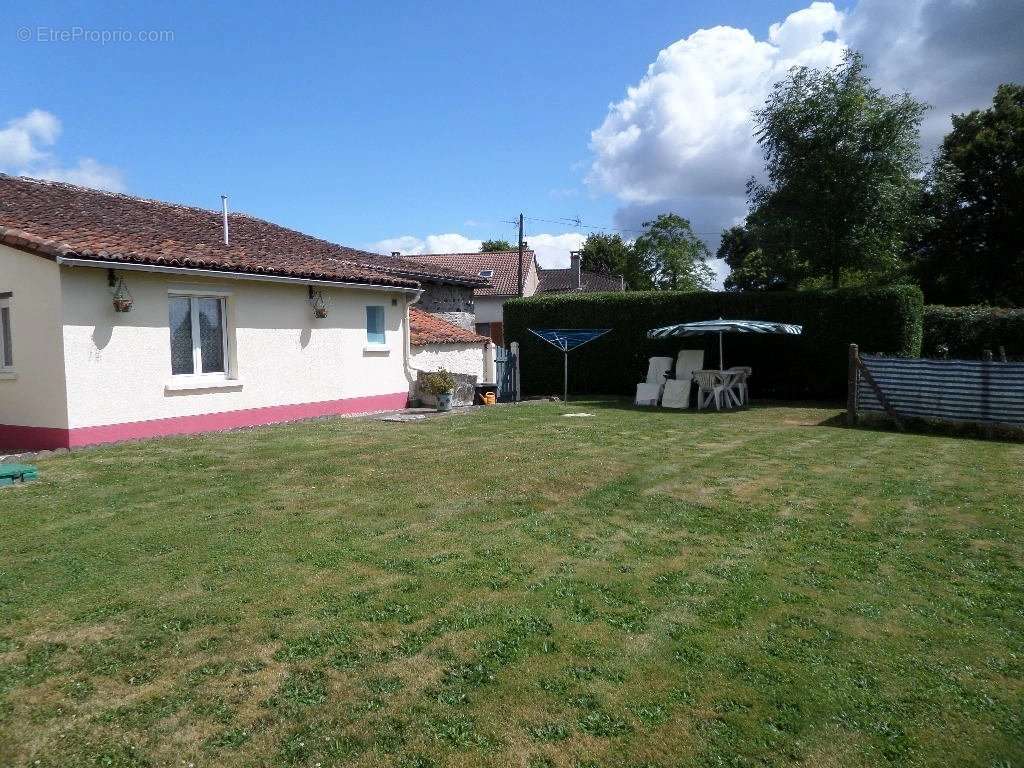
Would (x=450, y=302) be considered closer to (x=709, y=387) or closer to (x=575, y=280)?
(x=709, y=387)

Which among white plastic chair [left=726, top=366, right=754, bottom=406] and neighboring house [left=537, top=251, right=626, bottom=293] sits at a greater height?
neighboring house [left=537, top=251, right=626, bottom=293]

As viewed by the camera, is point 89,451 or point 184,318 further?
point 184,318

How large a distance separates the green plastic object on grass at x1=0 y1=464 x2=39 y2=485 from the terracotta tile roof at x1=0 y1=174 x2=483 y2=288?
3.27 metres

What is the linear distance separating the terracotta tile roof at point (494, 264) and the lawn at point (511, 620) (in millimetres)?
35720

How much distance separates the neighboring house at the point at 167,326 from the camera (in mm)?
10133

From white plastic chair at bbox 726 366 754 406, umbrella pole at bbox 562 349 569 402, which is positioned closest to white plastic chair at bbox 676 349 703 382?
white plastic chair at bbox 726 366 754 406

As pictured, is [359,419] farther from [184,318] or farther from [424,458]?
[424,458]

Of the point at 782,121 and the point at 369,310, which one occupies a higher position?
the point at 782,121

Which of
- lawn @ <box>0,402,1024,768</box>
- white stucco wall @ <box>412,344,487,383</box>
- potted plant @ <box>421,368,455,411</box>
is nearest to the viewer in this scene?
lawn @ <box>0,402,1024,768</box>

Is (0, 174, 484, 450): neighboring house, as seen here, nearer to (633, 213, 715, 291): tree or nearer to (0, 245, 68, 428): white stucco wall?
(0, 245, 68, 428): white stucco wall

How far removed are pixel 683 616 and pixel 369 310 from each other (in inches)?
494

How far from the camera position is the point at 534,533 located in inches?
228

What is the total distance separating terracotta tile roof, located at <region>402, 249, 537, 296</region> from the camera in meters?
43.2

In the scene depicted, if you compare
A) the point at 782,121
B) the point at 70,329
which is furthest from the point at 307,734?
the point at 782,121
